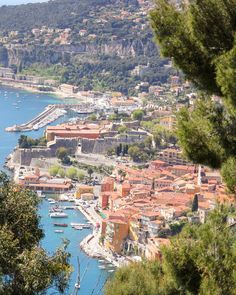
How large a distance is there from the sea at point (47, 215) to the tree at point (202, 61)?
Answer: 21.9 inches

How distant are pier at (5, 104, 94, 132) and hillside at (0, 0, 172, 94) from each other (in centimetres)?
486

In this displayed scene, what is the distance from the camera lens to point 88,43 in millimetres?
46062

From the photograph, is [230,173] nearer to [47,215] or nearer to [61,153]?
[47,215]

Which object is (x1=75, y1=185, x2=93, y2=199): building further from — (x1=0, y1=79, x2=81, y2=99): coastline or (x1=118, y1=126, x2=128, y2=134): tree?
(x1=0, y1=79, x2=81, y2=99): coastline

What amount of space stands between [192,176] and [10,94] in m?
23.6

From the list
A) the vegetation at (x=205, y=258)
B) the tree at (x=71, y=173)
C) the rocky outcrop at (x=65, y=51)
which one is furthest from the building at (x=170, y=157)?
the rocky outcrop at (x=65, y=51)

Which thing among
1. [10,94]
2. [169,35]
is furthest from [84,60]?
[169,35]

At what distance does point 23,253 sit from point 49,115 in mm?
26419

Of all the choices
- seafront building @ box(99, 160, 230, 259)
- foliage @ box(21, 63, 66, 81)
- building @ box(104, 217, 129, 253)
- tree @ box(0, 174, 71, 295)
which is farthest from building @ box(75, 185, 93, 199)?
foliage @ box(21, 63, 66, 81)

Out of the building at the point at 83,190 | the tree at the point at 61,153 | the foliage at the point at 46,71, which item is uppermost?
the building at the point at 83,190

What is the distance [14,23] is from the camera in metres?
56.0

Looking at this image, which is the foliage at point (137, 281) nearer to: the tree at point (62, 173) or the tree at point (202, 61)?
the tree at point (202, 61)

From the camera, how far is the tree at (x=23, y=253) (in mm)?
2334

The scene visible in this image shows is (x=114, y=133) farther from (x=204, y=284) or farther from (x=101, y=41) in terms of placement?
(x=101, y=41)
